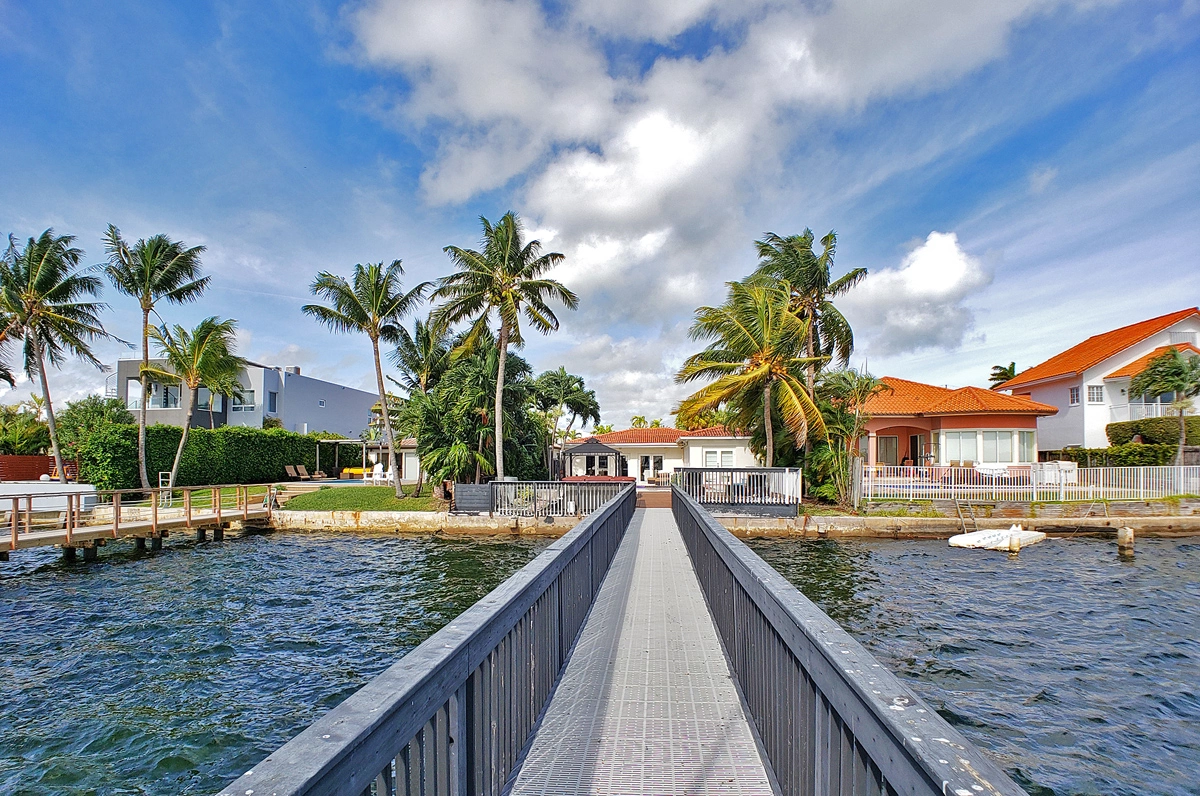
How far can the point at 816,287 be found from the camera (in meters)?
25.7

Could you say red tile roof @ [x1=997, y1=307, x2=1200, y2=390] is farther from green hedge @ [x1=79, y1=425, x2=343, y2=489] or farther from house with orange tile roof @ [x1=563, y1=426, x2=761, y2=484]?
green hedge @ [x1=79, y1=425, x2=343, y2=489]

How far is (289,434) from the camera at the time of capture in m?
35.4

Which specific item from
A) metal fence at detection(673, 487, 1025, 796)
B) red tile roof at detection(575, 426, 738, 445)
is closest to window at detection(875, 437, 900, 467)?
red tile roof at detection(575, 426, 738, 445)

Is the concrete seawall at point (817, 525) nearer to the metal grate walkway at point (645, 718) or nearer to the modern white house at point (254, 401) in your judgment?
the metal grate walkway at point (645, 718)

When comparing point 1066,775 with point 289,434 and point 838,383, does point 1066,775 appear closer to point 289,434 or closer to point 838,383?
point 838,383

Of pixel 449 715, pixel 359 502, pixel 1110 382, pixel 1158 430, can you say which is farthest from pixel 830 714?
pixel 1110 382

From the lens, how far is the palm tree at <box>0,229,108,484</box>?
25312mm

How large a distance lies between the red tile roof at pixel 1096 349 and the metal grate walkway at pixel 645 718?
34249mm

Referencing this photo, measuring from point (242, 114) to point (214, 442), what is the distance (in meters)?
22.3

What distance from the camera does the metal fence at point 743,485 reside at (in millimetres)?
18766

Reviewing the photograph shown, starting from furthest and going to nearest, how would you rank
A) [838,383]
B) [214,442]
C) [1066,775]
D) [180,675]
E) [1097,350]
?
[1097,350] → [214,442] → [838,383] → [180,675] → [1066,775]

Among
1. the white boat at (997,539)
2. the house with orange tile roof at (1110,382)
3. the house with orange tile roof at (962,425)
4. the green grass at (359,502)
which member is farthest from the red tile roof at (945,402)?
the green grass at (359,502)

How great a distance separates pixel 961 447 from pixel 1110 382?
10.2m

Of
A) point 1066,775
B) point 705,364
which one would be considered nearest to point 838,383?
point 705,364
